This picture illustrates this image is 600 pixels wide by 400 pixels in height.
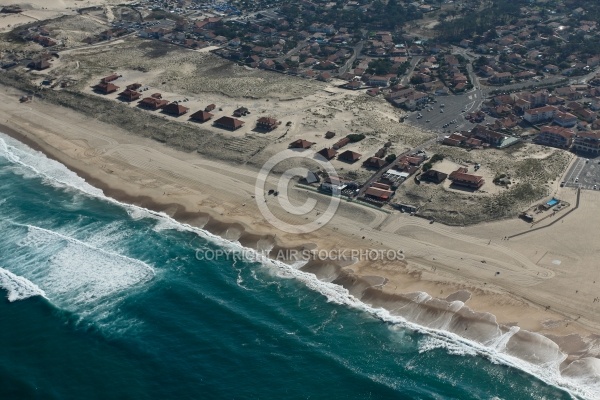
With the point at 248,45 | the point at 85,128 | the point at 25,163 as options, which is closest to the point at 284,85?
the point at 248,45

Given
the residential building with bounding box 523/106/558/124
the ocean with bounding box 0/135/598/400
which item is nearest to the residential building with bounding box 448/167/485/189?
the residential building with bounding box 523/106/558/124

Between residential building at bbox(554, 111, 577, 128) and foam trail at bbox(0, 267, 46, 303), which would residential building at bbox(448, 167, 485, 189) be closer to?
residential building at bbox(554, 111, 577, 128)

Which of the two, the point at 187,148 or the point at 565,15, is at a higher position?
the point at 565,15

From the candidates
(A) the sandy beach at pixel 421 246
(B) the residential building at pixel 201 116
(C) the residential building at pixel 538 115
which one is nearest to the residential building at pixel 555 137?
(C) the residential building at pixel 538 115

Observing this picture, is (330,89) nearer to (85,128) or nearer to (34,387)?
(85,128)

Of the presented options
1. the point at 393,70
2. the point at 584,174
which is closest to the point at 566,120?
the point at 584,174

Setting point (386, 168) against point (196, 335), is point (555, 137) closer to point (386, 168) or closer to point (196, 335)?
point (386, 168)
